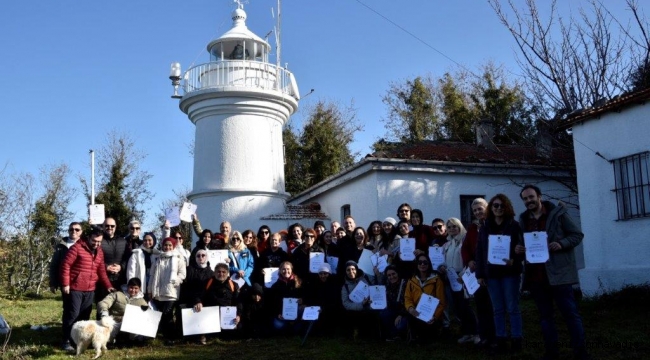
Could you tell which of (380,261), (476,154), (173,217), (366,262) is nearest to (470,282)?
(380,261)

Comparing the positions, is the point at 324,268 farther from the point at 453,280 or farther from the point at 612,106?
the point at 612,106

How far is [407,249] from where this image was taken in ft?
28.2

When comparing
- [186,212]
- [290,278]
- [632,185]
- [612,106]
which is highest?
[612,106]

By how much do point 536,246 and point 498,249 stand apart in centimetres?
49

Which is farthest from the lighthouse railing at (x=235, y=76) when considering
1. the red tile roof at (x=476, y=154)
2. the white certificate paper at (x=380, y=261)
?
the white certificate paper at (x=380, y=261)

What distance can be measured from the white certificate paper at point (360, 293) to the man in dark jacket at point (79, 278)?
354 centimetres

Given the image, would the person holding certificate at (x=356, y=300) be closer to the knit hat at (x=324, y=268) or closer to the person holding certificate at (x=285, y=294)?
the knit hat at (x=324, y=268)

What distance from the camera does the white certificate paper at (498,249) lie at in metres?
6.52

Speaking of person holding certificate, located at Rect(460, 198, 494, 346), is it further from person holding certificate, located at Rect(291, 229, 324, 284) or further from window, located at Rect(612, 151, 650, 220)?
window, located at Rect(612, 151, 650, 220)

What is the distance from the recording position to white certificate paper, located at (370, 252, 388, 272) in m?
8.94

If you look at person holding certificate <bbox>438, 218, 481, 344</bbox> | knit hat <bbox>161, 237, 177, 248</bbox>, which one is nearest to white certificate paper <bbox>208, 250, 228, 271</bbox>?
knit hat <bbox>161, 237, 177, 248</bbox>

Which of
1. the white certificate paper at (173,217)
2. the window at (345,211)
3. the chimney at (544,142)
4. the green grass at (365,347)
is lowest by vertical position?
the green grass at (365,347)

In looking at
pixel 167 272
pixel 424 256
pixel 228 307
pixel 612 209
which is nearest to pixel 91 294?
pixel 167 272

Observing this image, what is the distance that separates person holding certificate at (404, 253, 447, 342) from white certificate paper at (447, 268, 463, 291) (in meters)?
0.12
